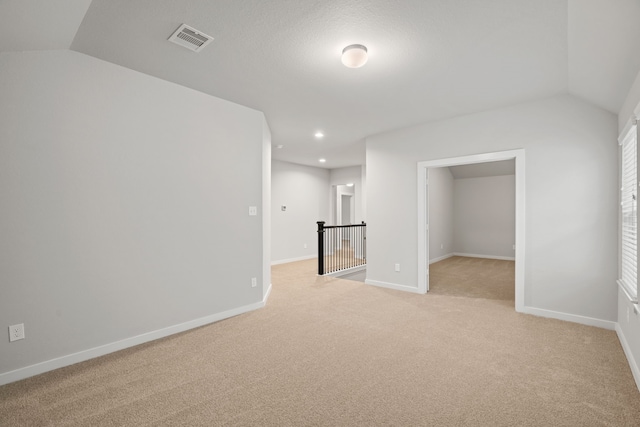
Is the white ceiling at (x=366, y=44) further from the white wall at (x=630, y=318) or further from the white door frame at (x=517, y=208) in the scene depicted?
the white door frame at (x=517, y=208)

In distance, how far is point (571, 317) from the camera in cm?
330

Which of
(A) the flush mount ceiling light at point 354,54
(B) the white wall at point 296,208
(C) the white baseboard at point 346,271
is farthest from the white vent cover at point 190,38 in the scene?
(B) the white wall at point 296,208

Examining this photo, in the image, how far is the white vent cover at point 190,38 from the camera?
2160mm

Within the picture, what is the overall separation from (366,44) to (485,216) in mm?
7416

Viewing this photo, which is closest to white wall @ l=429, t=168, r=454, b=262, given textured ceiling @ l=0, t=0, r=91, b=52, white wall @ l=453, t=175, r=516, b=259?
white wall @ l=453, t=175, r=516, b=259

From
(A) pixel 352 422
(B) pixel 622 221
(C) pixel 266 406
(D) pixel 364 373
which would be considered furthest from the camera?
(B) pixel 622 221

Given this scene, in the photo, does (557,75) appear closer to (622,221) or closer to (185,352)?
(622,221)

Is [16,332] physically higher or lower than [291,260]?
higher

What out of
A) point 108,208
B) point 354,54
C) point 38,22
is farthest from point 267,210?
point 38,22

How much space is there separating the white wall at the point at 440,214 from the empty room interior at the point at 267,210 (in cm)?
321

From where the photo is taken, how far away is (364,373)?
2246mm

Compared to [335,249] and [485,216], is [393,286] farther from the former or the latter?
[485,216]

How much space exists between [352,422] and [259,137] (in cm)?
336

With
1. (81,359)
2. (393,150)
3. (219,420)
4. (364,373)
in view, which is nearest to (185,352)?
(81,359)
